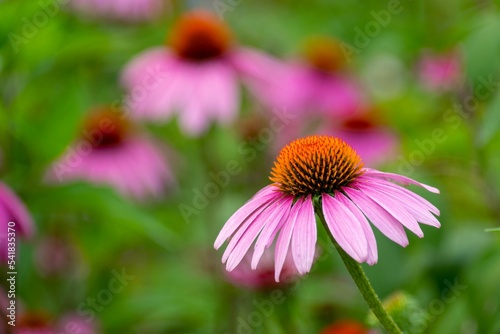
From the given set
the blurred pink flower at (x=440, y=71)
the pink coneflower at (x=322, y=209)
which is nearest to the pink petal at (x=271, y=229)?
the pink coneflower at (x=322, y=209)

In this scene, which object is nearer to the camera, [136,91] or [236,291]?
[236,291]

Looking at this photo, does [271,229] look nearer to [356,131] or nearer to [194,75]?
[194,75]

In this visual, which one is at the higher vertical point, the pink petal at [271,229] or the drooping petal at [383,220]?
the pink petal at [271,229]

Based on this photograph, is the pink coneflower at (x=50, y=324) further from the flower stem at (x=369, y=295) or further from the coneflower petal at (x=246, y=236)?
the flower stem at (x=369, y=295)

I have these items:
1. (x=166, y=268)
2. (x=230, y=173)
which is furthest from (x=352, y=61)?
(x=166, y=268)

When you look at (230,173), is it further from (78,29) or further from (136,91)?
(78,29)

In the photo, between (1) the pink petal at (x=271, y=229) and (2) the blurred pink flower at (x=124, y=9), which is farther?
(2) the blurred pink flower at (x=124, y=9)
